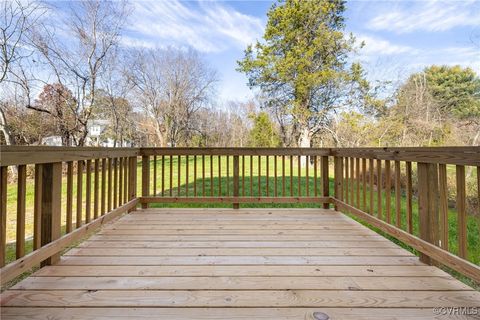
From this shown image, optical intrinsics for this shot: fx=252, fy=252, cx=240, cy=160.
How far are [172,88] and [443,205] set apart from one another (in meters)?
13.3

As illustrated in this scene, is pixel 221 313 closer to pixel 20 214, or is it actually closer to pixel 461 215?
pixel 20 214

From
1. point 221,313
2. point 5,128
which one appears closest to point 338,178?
point 221,313

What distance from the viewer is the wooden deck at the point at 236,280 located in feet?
4.24

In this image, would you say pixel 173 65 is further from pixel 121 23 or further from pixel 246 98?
pixel 121 23

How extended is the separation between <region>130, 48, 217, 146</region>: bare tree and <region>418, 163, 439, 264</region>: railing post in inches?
477

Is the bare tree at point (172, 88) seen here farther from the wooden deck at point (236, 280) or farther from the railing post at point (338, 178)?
the wooden deck at point (236, 280)

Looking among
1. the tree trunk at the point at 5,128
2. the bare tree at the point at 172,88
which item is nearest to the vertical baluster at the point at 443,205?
the tree trunk at the point at 5,128

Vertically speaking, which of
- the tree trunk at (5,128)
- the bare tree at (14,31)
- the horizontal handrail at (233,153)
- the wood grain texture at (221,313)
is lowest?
the wood grain texture at (221,313)

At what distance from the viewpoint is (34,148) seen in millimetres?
1587

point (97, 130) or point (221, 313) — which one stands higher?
point (97, 130)

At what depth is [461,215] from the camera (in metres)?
1.49

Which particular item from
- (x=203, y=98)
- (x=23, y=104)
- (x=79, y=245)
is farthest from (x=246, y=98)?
(x=79, y=245)

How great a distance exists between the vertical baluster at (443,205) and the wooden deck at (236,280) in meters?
0.24

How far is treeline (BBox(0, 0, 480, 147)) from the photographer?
6.09 meters
